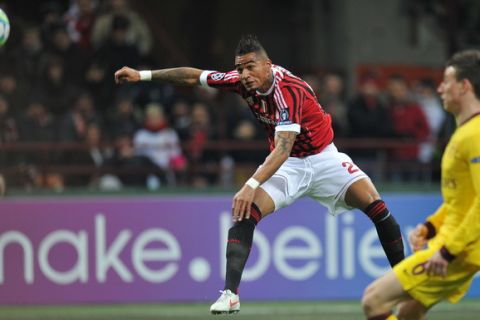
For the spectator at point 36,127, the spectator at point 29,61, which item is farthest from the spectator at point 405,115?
the spectator at point 29,61

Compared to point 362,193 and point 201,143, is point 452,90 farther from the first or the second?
point 201,143

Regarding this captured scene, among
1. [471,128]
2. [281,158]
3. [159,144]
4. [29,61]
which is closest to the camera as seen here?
[471,128]

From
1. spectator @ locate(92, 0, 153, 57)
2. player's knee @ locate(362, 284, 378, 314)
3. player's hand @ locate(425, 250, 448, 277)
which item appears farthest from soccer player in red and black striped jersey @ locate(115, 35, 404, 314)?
spectator @ locate(92, 0, 153, 57)

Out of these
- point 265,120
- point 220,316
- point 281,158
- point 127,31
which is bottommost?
point 220,316

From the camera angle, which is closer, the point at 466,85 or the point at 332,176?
the point at 466,85

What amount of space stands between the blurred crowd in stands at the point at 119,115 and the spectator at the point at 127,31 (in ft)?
0.05

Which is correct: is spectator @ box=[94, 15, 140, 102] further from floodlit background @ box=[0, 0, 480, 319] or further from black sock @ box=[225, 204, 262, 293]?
black sock @ box=[225, 204, 262, 293]

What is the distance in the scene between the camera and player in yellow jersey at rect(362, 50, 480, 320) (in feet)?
20.9

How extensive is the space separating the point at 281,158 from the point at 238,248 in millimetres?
706

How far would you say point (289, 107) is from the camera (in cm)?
825

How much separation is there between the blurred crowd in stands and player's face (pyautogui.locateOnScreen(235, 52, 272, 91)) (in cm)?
458

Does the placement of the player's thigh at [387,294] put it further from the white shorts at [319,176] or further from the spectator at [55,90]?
the spectator at [55,90]

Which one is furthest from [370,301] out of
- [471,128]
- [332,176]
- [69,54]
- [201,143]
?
[69,54]

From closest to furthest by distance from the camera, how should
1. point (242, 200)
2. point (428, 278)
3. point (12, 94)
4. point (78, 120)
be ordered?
point (428, 278) < point (242, 200) < point (12, 94) < point (78, 120)
